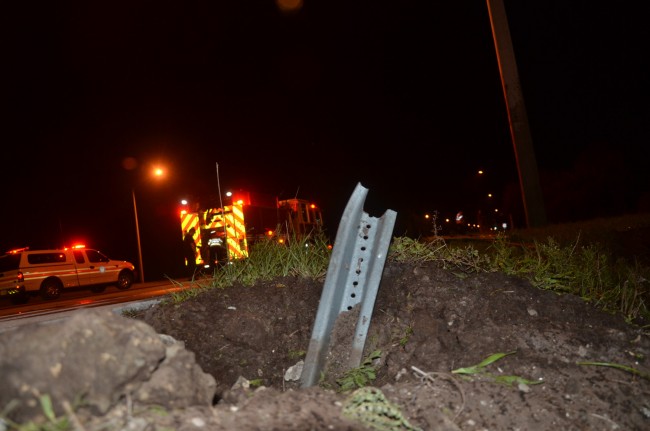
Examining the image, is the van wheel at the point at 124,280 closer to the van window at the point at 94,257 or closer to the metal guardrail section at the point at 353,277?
the van window at the point at 94,257

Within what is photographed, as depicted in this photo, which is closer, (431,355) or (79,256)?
(431,355)

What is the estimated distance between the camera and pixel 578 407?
7.84 feet

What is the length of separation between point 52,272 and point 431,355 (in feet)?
58.1

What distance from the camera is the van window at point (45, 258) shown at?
1678 centimetres

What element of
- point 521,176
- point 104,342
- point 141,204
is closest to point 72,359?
point 104,342

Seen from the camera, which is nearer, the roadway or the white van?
the roadway

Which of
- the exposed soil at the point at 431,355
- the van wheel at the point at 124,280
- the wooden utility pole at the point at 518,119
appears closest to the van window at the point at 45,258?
the van wheel at the point at 124,280

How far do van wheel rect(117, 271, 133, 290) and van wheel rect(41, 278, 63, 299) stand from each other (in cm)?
282

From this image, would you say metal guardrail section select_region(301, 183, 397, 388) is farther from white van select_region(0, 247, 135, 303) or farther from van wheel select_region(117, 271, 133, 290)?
van wheel select_region(117, 271, 133, 290)

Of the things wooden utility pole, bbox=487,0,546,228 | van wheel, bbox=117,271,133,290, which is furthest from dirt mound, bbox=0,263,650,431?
van wheel, bbox=117,271,133,290

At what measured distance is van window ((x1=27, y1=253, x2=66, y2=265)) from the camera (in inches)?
661

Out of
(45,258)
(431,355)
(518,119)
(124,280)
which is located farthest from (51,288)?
(431,355)

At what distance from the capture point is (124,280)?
20.4 meters

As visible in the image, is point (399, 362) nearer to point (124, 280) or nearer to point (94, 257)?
point (94, 257)
